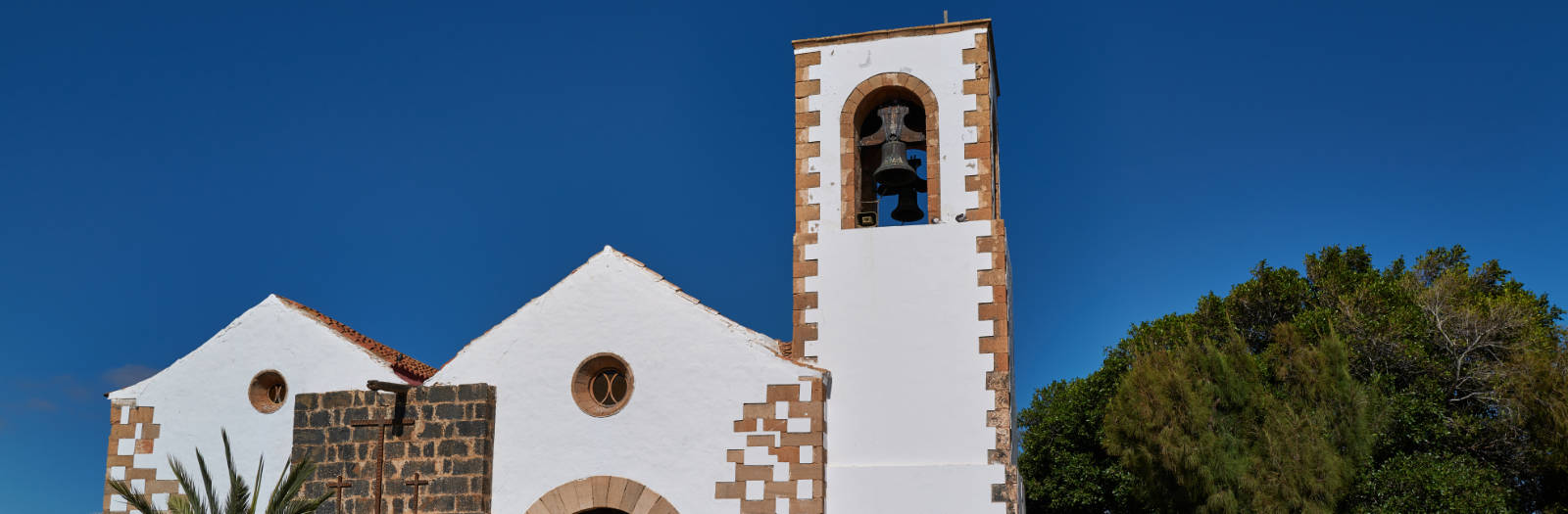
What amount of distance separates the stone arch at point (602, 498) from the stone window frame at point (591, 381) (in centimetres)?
64

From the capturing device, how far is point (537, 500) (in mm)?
12000

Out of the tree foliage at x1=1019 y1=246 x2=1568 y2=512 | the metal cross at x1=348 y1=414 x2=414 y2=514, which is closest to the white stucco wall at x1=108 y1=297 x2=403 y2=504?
the metal cross at x1=348 y1=414 x2=414 y2=514

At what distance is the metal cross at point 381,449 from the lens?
479 inches

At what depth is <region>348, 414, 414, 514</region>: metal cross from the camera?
12.2 meters

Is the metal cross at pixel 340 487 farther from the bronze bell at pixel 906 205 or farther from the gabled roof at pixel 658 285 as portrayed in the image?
the bronze bell at pixel 906 205

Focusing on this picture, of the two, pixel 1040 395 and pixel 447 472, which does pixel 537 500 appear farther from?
pixel 1040 395

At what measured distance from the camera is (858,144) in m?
13.2

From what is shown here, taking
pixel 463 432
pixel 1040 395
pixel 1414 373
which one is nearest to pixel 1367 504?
pixel 1414 373

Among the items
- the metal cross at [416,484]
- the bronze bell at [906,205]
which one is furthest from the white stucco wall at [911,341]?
the metal cross at [416,484]

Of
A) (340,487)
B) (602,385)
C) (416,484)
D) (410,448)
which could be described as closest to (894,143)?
(602,385)

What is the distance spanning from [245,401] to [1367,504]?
14.8 meters

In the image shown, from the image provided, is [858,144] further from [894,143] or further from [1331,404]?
[1331,404]

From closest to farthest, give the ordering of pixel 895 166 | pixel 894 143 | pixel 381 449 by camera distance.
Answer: pixel 381 449 < pixel 895 166 < pixel 894 143

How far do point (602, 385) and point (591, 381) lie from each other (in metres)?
0.11
